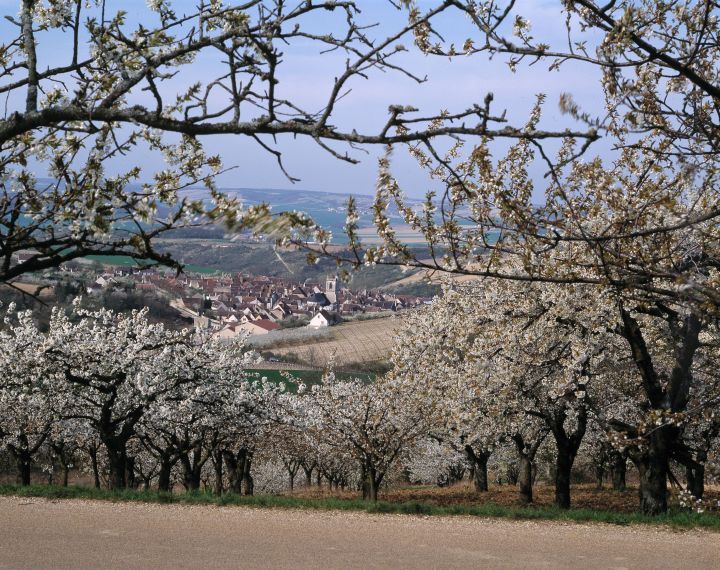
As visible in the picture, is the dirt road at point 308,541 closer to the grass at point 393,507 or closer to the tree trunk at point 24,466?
the grass at point 393,507

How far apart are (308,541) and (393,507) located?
8.53 feet

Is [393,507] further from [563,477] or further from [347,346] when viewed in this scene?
[347,346]

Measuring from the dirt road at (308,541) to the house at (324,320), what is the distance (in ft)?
224

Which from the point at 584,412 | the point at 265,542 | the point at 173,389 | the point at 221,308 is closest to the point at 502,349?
the point at 584,412

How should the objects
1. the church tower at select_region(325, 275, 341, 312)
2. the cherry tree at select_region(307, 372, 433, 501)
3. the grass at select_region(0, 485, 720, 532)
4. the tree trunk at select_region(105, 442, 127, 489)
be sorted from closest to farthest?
1. the grass at select_region(0, 485, 720, 532)
2. the tree trunk at select_region(105, 442, 127, 489)
3. the cherry tree at select_region(307, 372, 433, 501)
4. the church tower at select_region(325, 275, 341, 312)

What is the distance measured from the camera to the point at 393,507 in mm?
12664

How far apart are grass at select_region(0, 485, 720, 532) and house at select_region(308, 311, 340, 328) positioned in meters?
66.7

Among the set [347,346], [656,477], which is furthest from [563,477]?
[347,346]

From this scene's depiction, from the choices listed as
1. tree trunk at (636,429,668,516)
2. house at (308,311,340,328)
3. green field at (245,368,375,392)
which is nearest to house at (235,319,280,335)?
house at (308,311,340,328)

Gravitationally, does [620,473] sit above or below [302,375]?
below

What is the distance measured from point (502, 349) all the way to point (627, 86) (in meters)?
8.66

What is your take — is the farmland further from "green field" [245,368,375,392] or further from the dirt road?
the dirt road

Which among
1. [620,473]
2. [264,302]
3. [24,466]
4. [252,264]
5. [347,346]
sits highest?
[252,264]

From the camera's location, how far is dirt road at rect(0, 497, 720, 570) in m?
9.30
